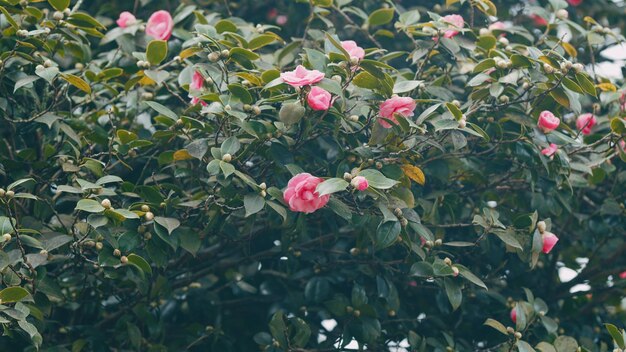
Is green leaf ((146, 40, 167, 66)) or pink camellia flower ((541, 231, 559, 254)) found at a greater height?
green leaf ((146, 40, 167, 66))

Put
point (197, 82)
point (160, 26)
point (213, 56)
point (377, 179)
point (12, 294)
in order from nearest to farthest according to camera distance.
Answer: point (12, 294)
point (377, 179)
point (213, 56)
point (197, 82)
point (160, 26)

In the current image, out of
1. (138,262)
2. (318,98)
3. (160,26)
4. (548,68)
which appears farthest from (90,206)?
(548,68)

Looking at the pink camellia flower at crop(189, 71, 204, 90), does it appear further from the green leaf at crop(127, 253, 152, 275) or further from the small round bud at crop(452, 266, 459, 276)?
the small round bud at crop(452, 266, 459, 276)

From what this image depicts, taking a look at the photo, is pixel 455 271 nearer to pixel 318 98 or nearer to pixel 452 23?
pixel 318 98

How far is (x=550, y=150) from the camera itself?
253 cm

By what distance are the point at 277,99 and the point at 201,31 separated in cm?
35

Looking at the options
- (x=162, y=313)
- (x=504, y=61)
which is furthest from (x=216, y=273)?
(x=504, y=61)

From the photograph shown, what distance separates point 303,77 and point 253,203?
13.7 inches

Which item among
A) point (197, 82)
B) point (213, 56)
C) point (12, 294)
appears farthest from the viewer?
point (197, 82)

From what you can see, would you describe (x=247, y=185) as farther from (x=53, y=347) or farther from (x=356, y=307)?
(x=53, y=347)

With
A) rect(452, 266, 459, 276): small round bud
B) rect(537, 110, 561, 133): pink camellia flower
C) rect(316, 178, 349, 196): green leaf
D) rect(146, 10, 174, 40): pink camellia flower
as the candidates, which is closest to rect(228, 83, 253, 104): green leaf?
rect(316, 178, 349, 196): green leaf

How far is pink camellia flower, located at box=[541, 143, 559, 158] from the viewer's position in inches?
99.3

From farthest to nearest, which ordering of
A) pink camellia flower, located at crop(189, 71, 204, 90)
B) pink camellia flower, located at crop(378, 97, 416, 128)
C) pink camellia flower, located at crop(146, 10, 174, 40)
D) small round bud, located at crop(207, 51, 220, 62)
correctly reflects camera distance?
pink camellia flower, located at crop(146, 10, 174, 40) → pink camellia flower, located at crop(189, 71, 204, 90) → small round bud, located at crop(207, 51, 220, 62) → pink camellia flower, located at crop(378, 97, 416, 128)

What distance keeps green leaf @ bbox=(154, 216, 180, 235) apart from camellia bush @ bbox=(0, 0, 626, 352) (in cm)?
2
